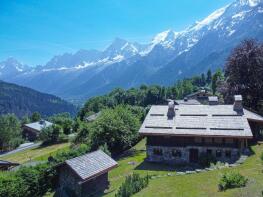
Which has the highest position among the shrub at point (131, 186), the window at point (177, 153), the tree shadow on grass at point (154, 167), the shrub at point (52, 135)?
the window at point (177, 153)

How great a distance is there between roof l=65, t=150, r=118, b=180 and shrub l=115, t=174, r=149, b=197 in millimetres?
4892

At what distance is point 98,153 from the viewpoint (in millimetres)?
40656

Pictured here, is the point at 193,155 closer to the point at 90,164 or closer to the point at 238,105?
the point at 238,105

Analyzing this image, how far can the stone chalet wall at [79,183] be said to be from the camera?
121ft

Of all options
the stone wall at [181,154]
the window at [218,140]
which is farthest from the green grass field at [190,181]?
the window at [218,140]

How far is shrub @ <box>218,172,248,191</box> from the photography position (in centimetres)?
2933

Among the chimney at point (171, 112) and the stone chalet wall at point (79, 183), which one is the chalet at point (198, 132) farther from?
the stone chalet wall at point (79, 183)

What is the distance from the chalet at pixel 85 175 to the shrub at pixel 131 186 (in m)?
5.02

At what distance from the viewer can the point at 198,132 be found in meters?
46.3

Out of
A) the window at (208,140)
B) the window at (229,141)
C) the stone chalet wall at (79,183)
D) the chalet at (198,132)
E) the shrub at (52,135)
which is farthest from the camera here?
the shrub at (52,135)

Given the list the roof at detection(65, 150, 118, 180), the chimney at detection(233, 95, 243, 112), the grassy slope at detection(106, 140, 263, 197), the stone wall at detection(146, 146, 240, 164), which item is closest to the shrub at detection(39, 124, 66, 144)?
the stone wall at detection(146, 146, 240, 164)

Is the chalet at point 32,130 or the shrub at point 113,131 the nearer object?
the shrub at point 113,131

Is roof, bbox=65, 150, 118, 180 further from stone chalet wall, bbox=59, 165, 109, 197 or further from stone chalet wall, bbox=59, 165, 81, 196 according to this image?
stone chalet wall, bbox=59, 165, 81, 196

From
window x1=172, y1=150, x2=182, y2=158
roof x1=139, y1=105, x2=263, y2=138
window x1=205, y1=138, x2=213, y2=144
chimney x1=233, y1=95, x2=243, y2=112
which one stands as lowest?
window x1=172, y1=150, x2=182, y2=158
